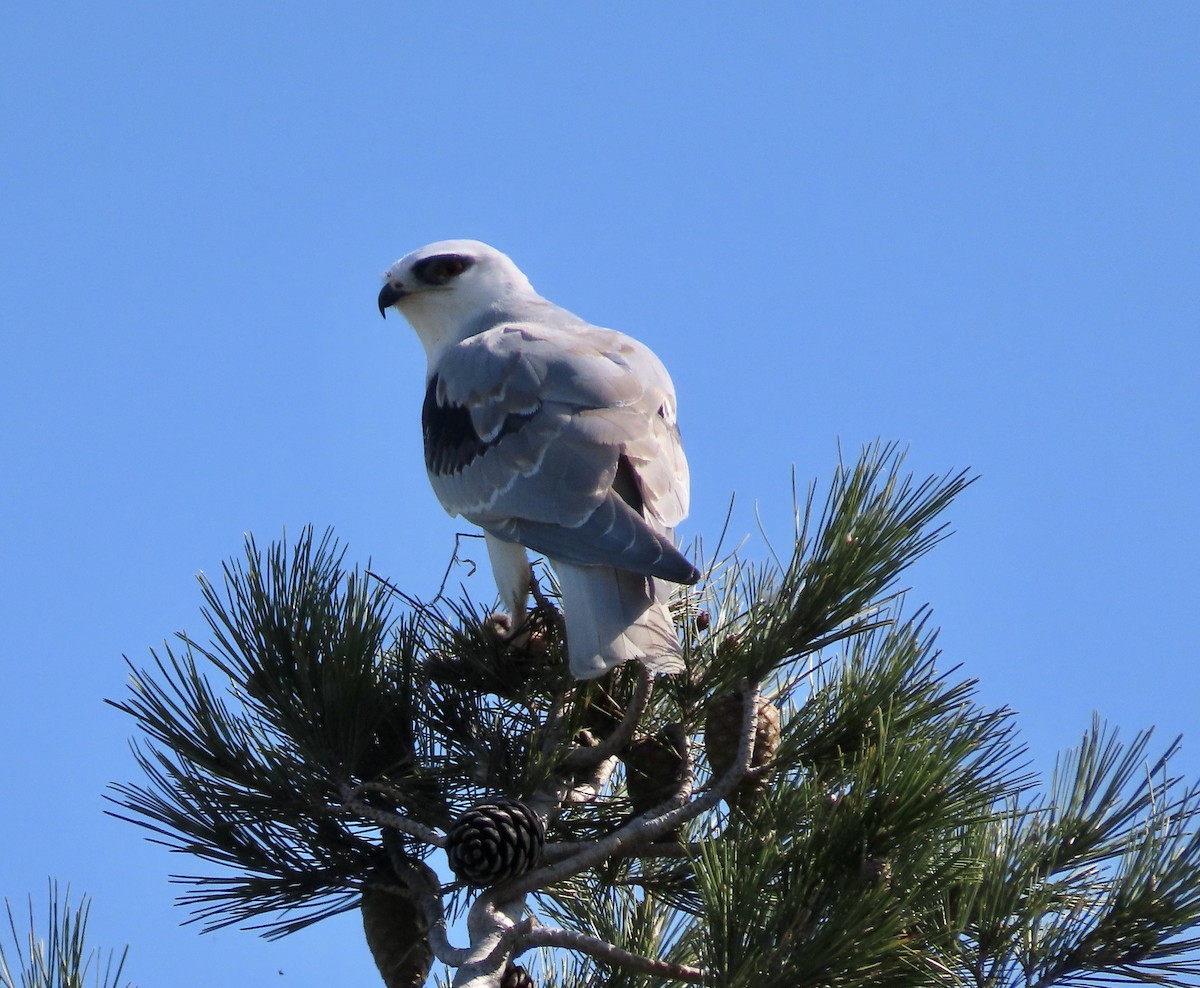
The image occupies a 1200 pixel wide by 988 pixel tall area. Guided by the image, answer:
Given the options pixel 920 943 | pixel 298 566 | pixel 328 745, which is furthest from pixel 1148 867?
pixel 298 566

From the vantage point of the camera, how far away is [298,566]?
11.2 feet

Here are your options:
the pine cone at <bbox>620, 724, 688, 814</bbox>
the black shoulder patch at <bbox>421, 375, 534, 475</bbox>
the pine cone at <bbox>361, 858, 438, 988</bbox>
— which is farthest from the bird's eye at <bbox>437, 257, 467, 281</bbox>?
the pine cone at <bbox>361, 858, 438, 988</bbox>

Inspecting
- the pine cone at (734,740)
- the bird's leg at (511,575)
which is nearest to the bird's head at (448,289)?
the bird's leg at (511,575)

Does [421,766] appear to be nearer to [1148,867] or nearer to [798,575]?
[798,575]

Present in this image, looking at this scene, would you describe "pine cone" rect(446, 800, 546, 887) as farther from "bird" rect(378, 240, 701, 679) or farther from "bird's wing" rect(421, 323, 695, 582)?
"bird's wing" rect(421, 323, 695, 582)

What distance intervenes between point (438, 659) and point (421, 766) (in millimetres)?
333

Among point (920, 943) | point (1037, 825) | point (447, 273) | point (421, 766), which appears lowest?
point (920, 943)

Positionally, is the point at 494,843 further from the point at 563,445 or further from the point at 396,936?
the point at 563,445

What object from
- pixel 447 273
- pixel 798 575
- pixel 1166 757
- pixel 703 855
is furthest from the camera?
pixel 447 273

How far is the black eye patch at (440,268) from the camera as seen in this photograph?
5.69m

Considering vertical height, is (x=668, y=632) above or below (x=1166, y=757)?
above

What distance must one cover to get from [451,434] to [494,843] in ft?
6.77

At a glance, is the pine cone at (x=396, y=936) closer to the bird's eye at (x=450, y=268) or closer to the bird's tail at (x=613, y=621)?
the bird's tail at (x=613, y=621)

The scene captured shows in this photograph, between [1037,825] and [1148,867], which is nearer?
[1148,867]
